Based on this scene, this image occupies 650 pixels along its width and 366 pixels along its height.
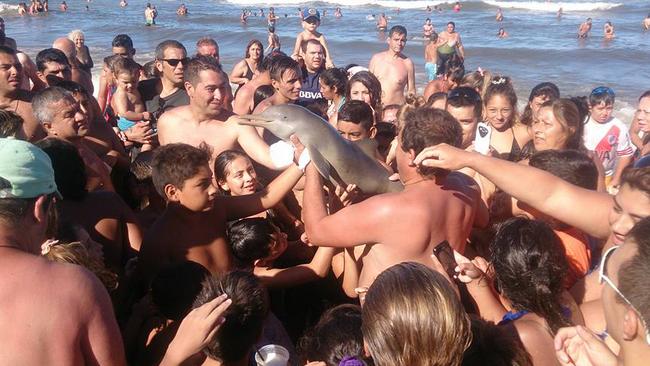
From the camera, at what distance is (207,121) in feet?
15.0

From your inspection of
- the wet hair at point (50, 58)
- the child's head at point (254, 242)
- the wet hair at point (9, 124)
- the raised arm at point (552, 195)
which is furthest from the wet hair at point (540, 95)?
the wet hair at point (50, 58)

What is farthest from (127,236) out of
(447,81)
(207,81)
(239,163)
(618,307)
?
(447,81)

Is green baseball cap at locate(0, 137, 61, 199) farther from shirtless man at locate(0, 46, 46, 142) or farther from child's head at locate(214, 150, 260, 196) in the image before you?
shirtless man at locate(0, 46, 46, 142)

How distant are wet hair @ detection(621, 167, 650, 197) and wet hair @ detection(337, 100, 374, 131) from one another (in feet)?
6.14

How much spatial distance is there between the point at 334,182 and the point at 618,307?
6.00 ft

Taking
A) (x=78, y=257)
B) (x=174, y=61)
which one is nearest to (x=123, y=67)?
(x=174, y=61)

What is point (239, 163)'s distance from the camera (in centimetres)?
376

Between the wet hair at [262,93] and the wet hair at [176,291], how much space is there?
4115mm

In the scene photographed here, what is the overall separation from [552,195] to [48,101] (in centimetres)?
A: 342

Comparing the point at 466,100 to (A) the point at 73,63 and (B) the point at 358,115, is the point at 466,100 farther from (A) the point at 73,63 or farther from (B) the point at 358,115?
(A) the point at 73,63

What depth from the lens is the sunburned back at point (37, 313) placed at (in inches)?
68.8

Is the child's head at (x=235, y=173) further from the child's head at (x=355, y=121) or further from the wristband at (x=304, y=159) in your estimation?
the child's head at (x=355, y=121)

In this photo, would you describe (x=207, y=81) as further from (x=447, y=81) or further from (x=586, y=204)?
(x=447, y=81)

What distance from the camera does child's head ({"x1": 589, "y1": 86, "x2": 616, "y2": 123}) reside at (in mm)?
5664
